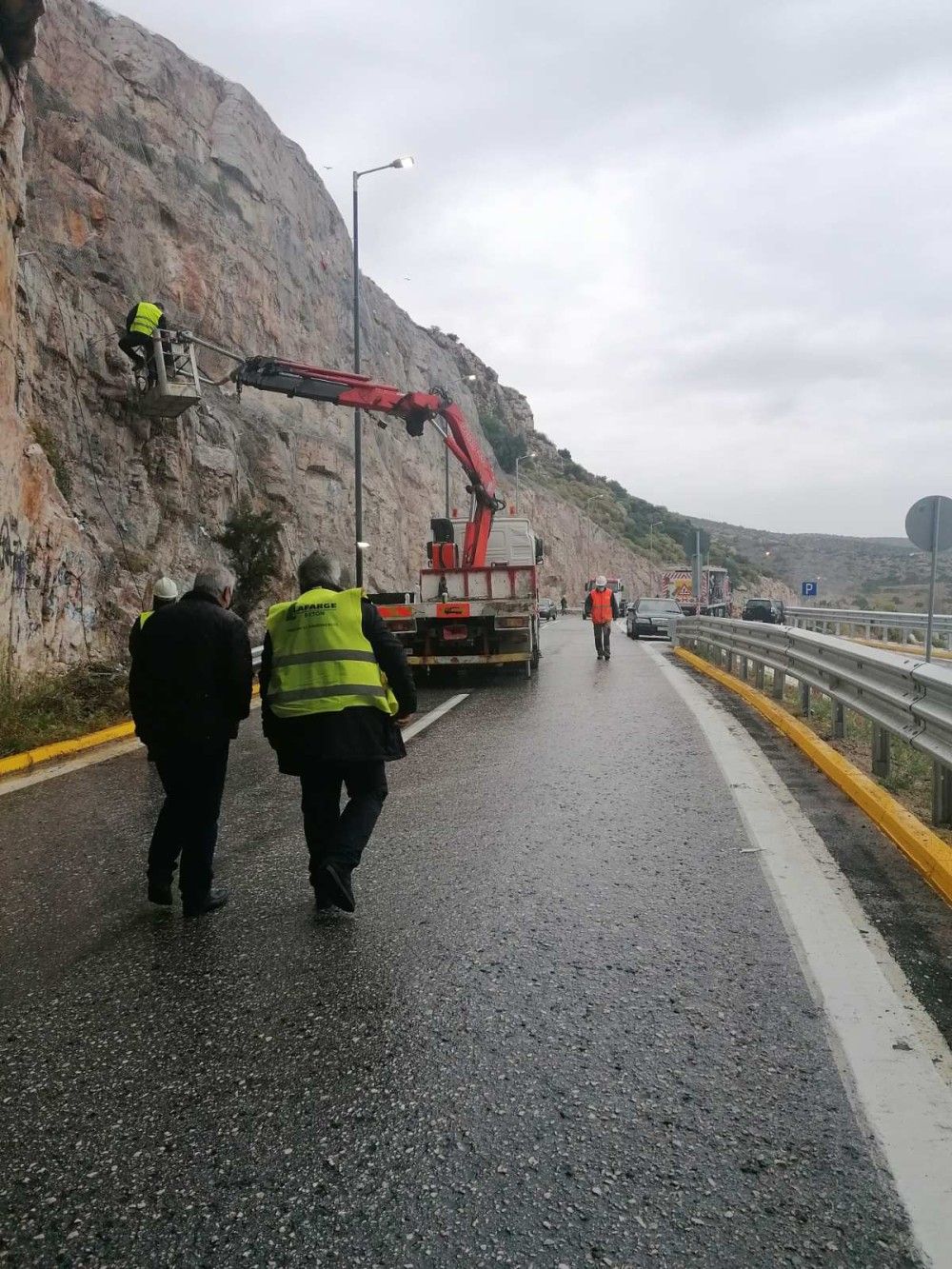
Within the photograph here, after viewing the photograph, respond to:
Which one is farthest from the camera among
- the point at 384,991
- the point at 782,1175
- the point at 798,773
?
the point at 798,773

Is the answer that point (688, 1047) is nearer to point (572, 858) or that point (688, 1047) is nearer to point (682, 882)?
point (682, 882)

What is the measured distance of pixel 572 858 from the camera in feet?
16.8

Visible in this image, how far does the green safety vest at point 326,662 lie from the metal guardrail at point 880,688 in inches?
123

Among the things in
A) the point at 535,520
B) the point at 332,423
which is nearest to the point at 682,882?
the point at 332,423

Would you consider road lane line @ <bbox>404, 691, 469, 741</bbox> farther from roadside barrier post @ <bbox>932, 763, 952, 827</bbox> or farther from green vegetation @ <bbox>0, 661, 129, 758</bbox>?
roadside barrier post @ <bbox>932, 763, 952, 827</bbox>

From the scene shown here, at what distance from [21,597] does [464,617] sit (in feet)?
20.1

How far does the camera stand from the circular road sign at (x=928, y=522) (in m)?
11.8

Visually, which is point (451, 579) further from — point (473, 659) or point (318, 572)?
point (318, 572)

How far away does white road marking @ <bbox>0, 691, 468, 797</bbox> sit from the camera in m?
7.57

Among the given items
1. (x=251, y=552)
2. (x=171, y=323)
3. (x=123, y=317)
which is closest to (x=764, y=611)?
(x=171, y=323)

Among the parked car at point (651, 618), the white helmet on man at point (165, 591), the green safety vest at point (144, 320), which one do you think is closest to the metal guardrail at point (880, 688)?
the white helmet on man at point (165, 591)

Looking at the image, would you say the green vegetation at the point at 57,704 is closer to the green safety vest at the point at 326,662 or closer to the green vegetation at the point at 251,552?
the green safety vest at the point at 326,662

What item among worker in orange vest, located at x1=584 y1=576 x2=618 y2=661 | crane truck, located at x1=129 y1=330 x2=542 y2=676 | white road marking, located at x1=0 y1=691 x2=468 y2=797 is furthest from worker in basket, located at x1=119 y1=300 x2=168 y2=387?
white road marking, located at x1=0 y1=691 x2=468 y2=797

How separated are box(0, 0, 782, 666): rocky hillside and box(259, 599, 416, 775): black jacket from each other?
753 centimetres
